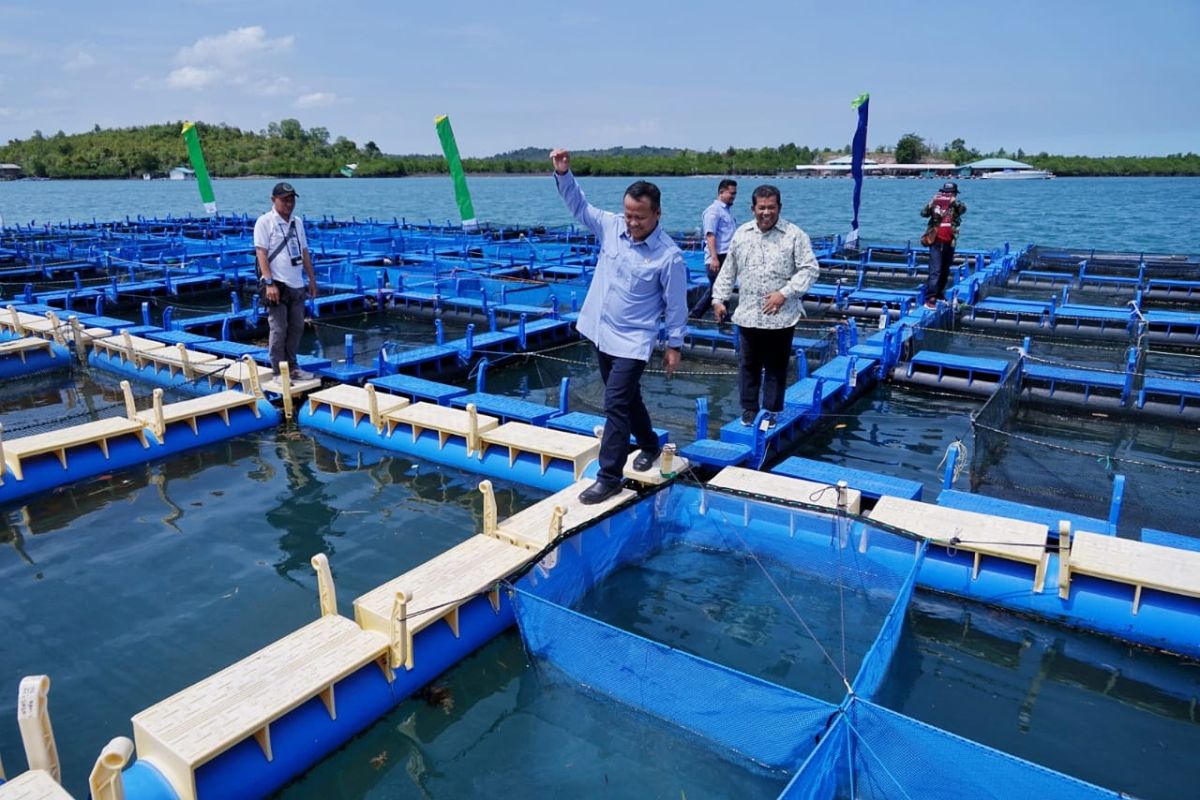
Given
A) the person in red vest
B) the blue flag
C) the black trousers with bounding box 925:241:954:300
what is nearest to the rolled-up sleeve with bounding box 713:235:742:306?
the person in red vest

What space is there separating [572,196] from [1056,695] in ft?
13.1

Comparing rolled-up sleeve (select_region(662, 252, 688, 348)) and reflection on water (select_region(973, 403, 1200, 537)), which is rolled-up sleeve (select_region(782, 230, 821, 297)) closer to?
rolled-up sleeve (select_region(662, 252, 688, 348))

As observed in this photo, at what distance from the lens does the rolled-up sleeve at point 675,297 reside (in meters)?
4.69

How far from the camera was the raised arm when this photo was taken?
4.52 meters

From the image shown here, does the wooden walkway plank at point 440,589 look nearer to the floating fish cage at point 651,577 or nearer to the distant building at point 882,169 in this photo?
the floating fish cage at point 651,577

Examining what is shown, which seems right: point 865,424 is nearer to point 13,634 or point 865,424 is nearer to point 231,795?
point 231,795

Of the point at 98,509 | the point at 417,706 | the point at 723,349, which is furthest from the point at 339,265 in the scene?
the point at 417,706

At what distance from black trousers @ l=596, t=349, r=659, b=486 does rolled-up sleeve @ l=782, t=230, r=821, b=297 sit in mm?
1420

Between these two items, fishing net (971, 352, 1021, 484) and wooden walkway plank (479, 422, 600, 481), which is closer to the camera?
wooden walkway plank (479, 422, 600, 481)

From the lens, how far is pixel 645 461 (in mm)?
5777

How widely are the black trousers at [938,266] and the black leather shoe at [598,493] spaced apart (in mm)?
9582

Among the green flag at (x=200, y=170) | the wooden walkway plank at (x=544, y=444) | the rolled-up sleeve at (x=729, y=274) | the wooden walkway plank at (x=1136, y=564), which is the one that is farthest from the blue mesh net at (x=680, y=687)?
the green flag at (x=200, y=170)

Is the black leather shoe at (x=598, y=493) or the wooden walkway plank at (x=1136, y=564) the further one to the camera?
the black leather shoe at (x=598, y=493)

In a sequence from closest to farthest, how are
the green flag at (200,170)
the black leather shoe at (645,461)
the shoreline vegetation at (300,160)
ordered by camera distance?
the black leather shoe at (645,461), the green flag at (200,170), the shoreline vegetation at (300,160)
